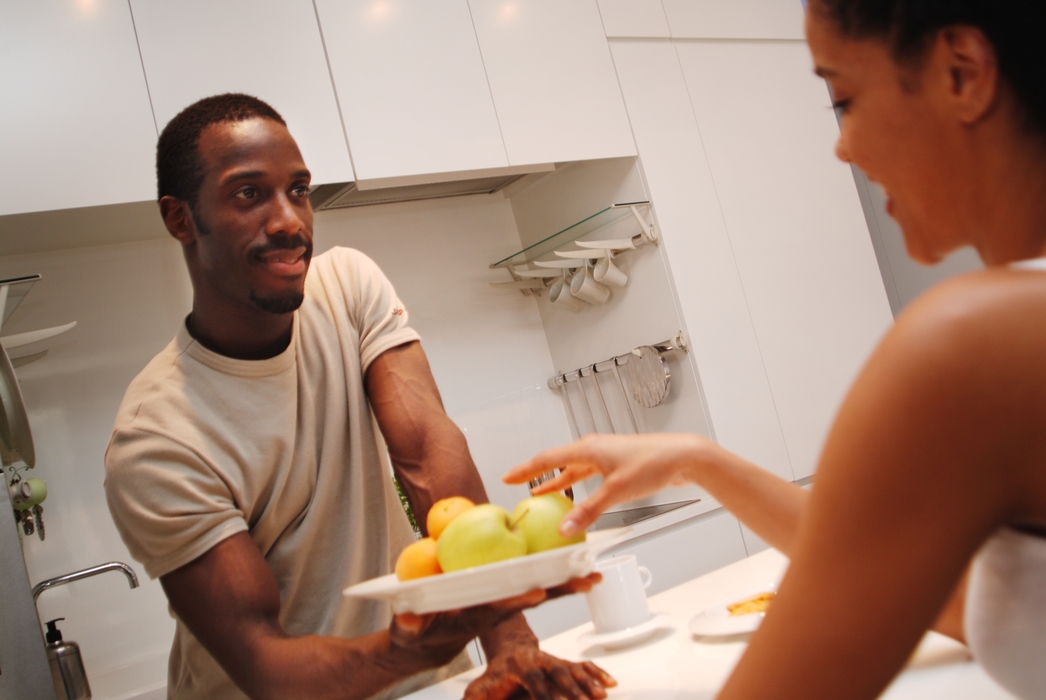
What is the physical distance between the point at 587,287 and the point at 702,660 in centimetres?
173

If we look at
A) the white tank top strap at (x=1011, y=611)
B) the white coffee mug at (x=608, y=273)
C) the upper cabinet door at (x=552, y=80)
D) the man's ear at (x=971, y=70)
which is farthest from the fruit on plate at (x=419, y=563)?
the white coffee mug at (x=608, y=273)

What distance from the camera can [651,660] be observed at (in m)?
0.95

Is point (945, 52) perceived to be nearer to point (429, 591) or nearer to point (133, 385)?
point (429, 591)

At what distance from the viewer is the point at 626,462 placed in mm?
920

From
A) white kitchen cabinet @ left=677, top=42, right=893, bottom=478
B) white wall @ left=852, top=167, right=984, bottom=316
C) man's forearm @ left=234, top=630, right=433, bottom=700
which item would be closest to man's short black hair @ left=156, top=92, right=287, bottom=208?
man's forearm @ left=234, top=630, right=433, bottom=700

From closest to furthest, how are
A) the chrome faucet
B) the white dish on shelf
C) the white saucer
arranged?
1. the white dish on shelf
2. the white saucer
3. the chrome faucet

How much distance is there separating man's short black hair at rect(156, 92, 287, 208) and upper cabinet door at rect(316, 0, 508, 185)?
29.2 inches

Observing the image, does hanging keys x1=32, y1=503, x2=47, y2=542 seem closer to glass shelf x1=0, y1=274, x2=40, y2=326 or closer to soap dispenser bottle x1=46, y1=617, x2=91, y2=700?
soap dispenser bottle x1=46, y1=617, x2=91, y2=700

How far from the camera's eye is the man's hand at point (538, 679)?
2.87ft

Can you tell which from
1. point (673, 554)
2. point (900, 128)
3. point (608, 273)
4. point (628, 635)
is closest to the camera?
point (900, 128)

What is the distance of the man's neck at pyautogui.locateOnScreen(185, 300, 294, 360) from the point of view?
4.33 ft

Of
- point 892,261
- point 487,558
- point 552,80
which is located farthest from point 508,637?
point 892,261

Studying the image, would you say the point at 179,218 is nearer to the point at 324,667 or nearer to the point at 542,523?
the point at 324,667

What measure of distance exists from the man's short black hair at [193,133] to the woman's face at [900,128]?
0.95 meters
